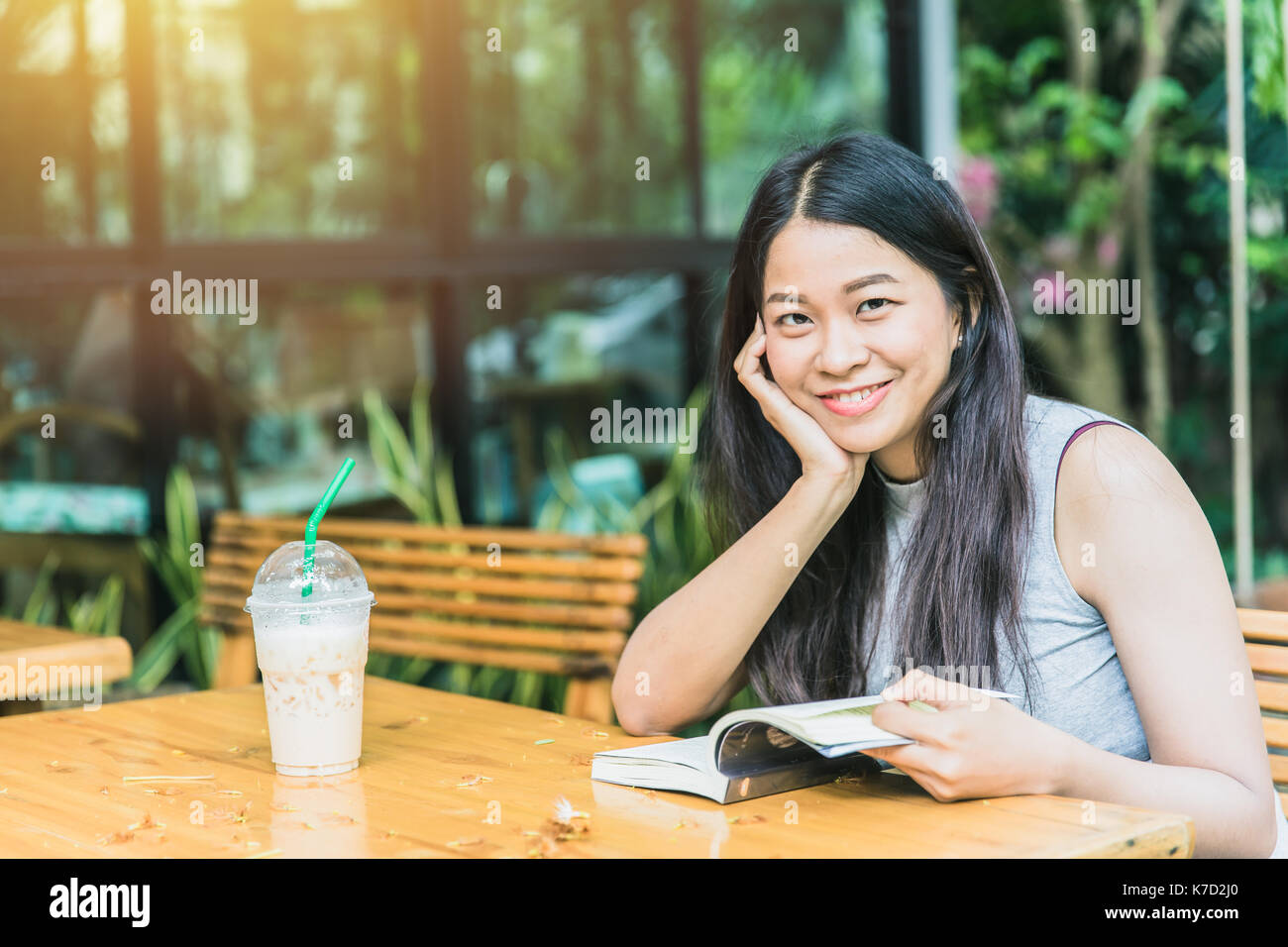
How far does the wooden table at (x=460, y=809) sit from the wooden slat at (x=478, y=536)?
63 cm

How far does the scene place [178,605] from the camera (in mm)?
3688

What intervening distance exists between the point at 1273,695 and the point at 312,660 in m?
1.06

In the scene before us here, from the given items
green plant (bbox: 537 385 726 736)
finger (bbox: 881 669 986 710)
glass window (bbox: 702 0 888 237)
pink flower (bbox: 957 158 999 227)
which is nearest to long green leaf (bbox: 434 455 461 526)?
green plant (bbox: 537 385 726 736)

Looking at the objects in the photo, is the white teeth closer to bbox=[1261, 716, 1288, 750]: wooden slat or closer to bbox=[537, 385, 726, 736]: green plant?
bbox=[1261, 716, 1288, 750]: wooden slat

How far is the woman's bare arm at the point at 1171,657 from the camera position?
4.51 feet

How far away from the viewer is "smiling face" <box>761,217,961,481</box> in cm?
164

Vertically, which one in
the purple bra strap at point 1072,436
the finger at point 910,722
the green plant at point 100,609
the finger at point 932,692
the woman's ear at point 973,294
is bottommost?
the green plant at point 100,609

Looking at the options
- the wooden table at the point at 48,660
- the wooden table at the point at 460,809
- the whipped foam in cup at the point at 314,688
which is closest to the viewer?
the wooden table at the point at 460,809

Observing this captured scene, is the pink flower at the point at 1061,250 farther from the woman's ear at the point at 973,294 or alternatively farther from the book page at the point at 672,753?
the book page at the point at 672,753

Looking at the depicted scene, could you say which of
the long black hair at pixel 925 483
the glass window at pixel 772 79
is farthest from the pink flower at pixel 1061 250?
the long black hair at pixel 925 483

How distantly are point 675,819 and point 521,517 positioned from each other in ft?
10.0

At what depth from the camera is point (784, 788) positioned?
1.37 meters

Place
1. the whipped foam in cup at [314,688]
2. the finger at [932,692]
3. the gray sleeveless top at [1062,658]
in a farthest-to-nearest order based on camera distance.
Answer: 1. the gray sleeveless top at [1062,658]
2. the whipped foam in cup at [314,688]
3. the finger at [932,692]

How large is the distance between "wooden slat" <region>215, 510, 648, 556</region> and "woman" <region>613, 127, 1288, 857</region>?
57 cm
